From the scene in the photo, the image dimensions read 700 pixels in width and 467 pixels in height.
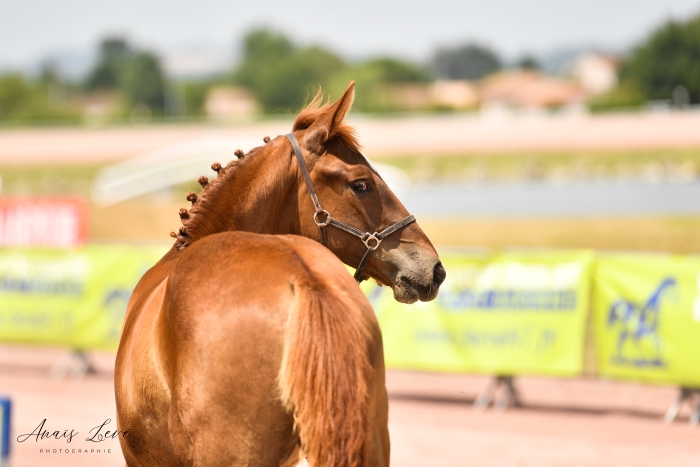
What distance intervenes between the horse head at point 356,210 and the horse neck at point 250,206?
78 millimetres

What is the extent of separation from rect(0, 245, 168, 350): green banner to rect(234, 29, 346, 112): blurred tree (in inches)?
3957

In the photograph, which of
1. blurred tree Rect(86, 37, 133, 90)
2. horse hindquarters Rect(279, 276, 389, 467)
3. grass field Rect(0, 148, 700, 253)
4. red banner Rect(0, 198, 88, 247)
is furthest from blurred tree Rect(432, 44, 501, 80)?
horse hindquarters Rect(279, 276, 389, 467)

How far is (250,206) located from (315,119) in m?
0.55

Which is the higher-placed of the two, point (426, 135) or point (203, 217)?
point (203, 217)

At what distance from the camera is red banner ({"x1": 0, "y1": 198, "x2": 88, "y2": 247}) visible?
15.1m

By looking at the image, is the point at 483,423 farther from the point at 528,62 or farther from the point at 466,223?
the point at 528,62

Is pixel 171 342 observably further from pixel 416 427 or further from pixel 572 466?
pixel 416 427

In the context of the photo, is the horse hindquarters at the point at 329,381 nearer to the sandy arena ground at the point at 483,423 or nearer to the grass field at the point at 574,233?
the sandy arena ground at the point at 483,423

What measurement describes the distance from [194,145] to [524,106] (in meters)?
66.1

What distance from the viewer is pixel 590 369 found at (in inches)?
405

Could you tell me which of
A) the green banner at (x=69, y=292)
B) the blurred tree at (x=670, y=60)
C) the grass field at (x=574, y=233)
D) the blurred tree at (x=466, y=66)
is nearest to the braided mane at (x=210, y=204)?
the green banner at (x=69, y=292)

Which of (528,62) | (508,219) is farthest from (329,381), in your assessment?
(528,62)

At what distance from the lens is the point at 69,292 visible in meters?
13.3

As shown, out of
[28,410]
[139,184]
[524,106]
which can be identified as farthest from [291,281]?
[524,106]
